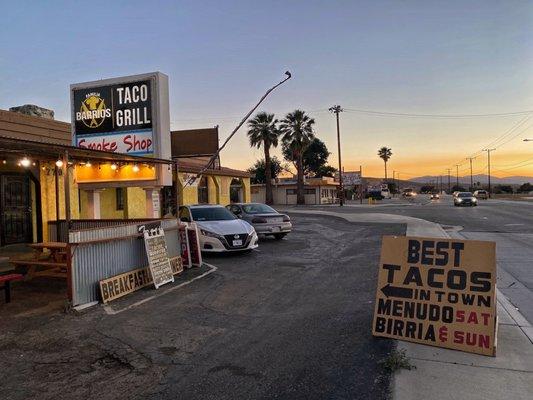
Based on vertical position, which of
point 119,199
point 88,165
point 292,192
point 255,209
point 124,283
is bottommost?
point 124,283

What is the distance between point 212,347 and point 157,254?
13.4ft

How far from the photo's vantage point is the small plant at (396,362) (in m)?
4.50

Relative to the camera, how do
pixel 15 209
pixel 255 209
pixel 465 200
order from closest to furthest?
pixel 15 209 < pixel 255 209 < pixel 465 200

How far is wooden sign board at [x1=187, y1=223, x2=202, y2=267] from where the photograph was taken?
11266 millimetres

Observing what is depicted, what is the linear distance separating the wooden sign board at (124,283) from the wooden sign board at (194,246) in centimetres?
214

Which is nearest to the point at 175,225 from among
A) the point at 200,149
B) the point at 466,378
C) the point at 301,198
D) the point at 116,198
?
the point at 466,378

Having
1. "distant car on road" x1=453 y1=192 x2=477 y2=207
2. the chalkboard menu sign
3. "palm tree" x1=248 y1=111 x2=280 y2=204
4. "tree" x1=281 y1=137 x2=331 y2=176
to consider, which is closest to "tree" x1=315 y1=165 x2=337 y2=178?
"tree" x1=281 y1=137 x2=331 y2=176

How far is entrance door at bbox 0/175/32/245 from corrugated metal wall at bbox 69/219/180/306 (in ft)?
17.9

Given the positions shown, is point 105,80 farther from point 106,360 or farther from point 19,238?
point 106,360

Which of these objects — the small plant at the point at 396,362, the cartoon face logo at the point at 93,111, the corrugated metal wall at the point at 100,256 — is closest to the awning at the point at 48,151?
the corrugated metal wall at the point at 100,256

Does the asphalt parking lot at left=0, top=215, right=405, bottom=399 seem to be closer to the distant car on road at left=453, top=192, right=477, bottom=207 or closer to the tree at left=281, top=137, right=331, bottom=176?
the distant car on road at left=453, top=192, right=477, bottom=207

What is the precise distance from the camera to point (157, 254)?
922cm

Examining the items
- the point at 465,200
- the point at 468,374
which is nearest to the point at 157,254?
the point at 468,374

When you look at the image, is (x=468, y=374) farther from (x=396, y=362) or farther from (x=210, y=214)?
(x=210, y=214)
